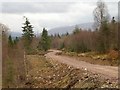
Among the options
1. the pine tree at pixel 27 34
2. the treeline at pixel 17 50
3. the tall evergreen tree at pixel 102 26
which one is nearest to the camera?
the treeline at pixel 17 50

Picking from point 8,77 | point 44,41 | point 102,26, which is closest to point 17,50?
point 102,26

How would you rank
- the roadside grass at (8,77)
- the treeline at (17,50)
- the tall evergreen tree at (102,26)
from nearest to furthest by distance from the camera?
the roadside grass at (8,77), the treeline at (17,50), the tall evergreen tree at (102,26)

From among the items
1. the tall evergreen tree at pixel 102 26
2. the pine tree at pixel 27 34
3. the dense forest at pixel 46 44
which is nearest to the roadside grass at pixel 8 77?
the dense forest at pixel 46 44

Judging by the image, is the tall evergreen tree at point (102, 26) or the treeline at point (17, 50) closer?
the treeline at point (17, 50)

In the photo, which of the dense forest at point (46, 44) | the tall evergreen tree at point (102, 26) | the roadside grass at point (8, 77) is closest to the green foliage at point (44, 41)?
the dense forest at point (46, 44)

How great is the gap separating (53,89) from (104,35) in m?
35.9

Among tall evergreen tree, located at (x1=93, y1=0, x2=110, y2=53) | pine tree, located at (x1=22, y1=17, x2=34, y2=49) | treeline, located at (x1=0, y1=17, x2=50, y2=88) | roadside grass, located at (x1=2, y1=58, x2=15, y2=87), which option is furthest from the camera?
pine tree, located at (x1=22, y1=17, x2=34, y2=49)

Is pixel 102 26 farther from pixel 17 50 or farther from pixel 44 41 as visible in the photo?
pixel 44 41

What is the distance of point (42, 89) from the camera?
2555 cm

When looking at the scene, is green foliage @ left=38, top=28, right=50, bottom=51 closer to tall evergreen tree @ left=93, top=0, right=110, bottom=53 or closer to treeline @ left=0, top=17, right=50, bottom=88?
treeline @ left=0, top=17, right=50, bottom=88

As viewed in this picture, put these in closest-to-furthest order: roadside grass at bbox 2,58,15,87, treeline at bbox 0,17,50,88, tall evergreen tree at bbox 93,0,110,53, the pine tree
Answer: roadside grass at bbox 2,58,15,87
treeline at bbox 0,17,50,88
tall evergreen tree at bbox 93,0,110,53
the pine tree

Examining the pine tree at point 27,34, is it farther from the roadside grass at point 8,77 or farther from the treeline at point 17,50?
the roadside grass at point 8,77

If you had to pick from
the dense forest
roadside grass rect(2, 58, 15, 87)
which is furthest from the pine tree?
roadside grass rect(2, 58, 15, 87)

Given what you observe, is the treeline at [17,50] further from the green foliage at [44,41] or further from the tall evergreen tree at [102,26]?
the tall evergreen tree at [102,26]
